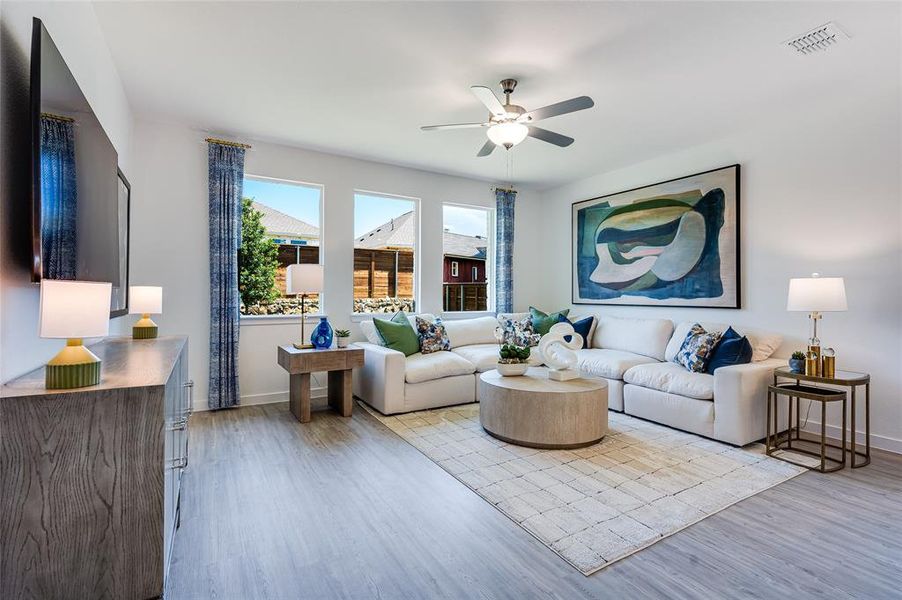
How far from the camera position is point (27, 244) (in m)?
1.55

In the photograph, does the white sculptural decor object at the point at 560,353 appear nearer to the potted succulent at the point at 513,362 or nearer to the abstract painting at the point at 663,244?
the potted succulent at the point at 513,362

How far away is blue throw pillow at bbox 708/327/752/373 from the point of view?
143 inches

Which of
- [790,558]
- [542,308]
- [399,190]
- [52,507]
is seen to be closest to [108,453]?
[52,507]

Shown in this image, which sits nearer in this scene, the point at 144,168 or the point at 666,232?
the point at 144,168

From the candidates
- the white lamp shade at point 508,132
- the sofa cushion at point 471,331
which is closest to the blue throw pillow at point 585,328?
the sofa cushion at point 471,331

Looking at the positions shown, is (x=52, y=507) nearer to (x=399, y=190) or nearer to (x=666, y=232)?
(x=399, y=190)

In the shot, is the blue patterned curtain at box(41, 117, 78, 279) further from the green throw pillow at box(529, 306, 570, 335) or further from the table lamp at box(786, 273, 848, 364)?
the green throw pillow at box(529, 306, 570, 335)

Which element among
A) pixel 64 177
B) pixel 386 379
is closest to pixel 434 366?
pixel 386 379

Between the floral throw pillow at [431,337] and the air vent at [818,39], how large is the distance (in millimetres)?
3676

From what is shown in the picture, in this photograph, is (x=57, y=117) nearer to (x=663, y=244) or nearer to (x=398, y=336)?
(x=398, y=336)

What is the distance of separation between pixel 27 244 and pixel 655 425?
4.20m

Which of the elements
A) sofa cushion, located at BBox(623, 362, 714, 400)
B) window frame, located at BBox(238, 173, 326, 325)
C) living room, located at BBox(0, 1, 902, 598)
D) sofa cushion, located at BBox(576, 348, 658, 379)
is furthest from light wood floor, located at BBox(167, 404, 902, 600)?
window frame, located at BBox(238, 173, 326, 325)

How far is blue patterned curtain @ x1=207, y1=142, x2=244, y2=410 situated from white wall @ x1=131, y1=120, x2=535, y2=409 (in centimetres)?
11

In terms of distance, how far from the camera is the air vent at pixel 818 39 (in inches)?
100
